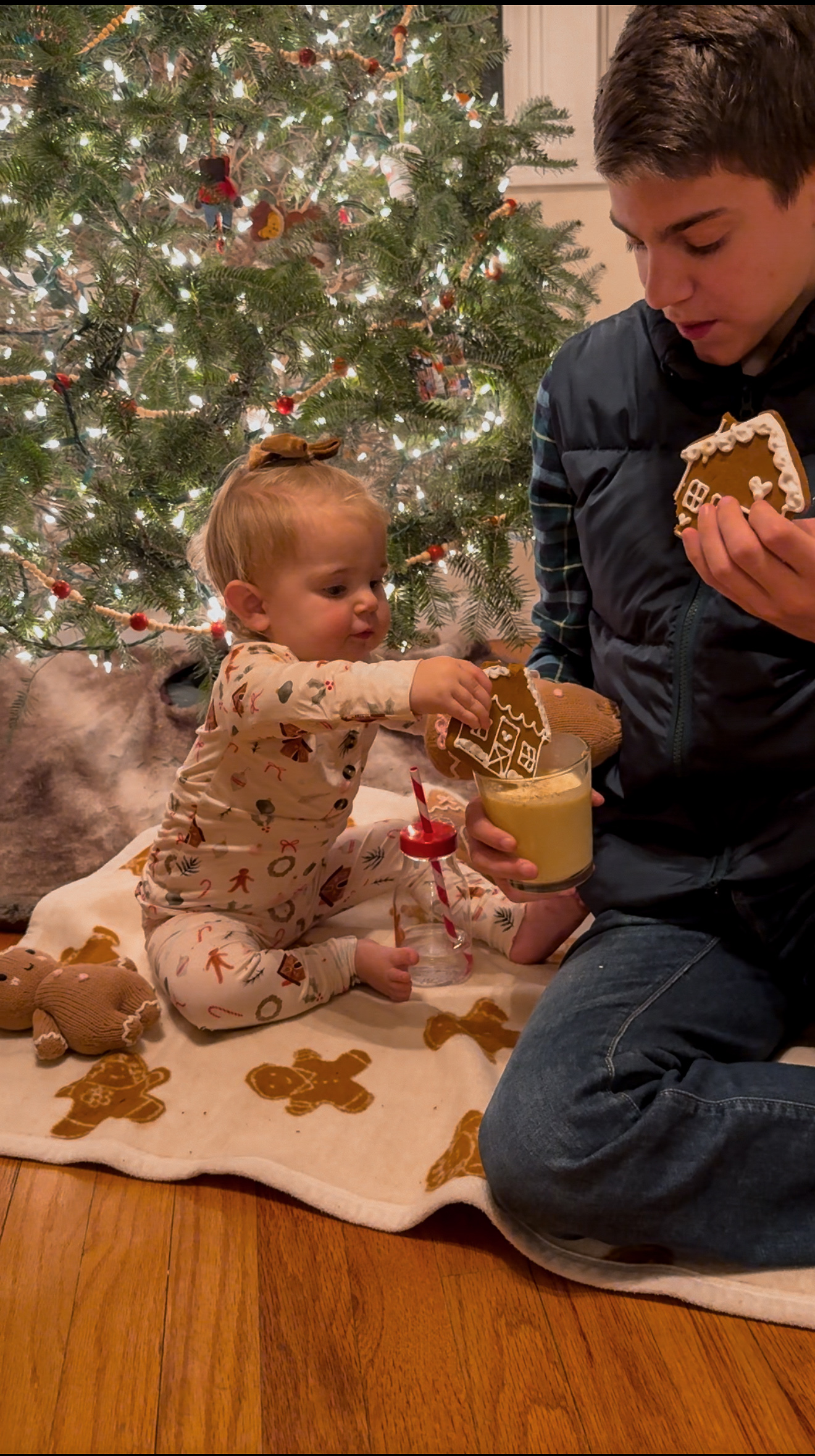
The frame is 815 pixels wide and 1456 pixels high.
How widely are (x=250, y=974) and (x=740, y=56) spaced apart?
111cm

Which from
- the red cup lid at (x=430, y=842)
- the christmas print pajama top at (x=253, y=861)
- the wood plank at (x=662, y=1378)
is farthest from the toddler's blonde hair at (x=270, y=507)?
the wood plank at (x=662, y=1378)

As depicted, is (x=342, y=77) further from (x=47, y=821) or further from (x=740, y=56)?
(x=47, y=821)

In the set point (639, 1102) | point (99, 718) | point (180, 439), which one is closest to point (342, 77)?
point (180, 439)

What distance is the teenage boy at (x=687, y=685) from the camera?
904 millimetres

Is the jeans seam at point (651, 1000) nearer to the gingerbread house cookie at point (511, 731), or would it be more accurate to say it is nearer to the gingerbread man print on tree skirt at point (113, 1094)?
the gingerbread house cookie at point (511, 731)

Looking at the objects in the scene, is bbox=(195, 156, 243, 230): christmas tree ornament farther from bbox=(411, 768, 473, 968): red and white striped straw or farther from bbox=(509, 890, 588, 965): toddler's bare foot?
bbox=(509, 890, 588, 965): toddler's bare foot

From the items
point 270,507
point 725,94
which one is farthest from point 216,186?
point 725,94

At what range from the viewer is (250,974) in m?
1.35

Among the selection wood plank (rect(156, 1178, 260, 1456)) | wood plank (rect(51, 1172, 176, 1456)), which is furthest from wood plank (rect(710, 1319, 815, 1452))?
wood plank (rect(51, 1172, 176, 1456))

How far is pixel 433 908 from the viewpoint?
5.16 feet

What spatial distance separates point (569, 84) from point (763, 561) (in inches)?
101

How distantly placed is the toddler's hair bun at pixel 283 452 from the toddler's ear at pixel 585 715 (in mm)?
493

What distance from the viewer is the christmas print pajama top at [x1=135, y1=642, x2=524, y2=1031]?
132 centimetres

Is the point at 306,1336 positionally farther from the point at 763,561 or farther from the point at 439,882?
the point at 763,561
